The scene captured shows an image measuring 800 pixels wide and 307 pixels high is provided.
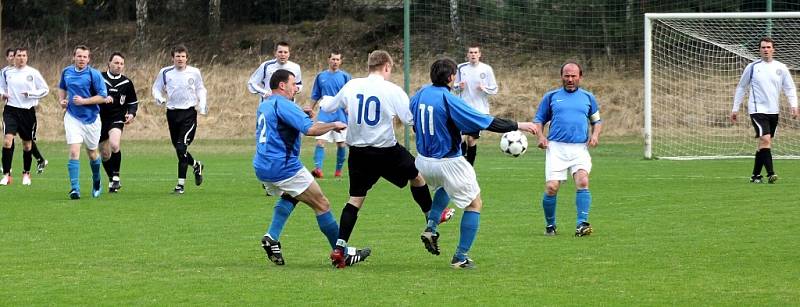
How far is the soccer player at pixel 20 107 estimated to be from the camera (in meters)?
18.3

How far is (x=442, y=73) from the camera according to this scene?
9.60 m

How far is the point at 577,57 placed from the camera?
29312 mm

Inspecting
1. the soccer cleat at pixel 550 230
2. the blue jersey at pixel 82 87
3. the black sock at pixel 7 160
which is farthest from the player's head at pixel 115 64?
the soccer cleat at pixel 550 230

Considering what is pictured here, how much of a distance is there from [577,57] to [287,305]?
2218 cm

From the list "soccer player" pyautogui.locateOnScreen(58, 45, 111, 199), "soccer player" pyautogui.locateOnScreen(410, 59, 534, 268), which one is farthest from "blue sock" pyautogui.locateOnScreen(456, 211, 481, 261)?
"soccer player" pyautogui.locateOnScreen(58, 45, 111, 199)

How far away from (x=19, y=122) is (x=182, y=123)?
286 cm

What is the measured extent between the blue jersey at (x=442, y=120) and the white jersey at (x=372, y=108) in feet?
0.55

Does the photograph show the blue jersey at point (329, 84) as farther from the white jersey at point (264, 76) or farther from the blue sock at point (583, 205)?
the blue sock at point (583, 205)

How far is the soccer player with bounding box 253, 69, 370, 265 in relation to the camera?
9586 mm

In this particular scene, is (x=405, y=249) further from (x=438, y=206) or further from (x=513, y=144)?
(x=513, y=144)

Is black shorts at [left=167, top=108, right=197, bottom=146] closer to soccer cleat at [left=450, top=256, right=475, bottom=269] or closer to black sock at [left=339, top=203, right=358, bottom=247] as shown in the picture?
black sock at [left=339, top=203, right=358, bottom=247]

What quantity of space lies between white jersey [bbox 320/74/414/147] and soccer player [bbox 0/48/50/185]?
9.63 meters

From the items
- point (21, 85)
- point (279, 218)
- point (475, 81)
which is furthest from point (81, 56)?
point (475, 81)

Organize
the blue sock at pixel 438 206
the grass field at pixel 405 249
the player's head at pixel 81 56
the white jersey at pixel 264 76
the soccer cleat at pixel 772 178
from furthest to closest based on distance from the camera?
the white jersey at pixel 264 76
the soccer cleat at pixel 772 178
the player's head at pixel 81 56
the blue sock at pixel 438 206
the grass field at pixel 405 249
